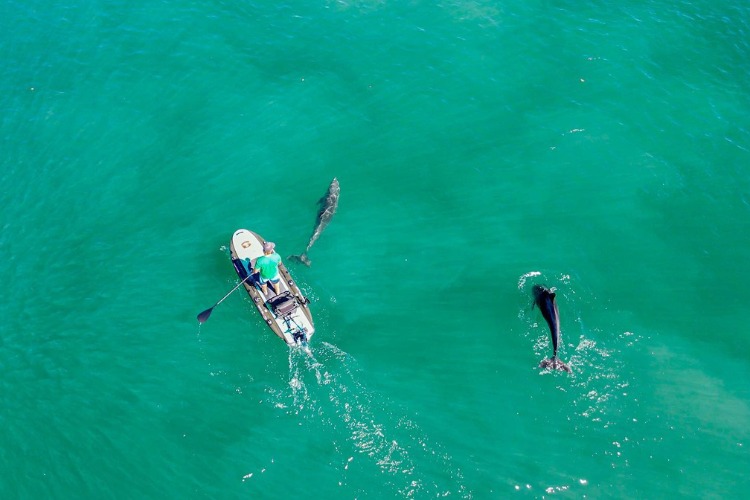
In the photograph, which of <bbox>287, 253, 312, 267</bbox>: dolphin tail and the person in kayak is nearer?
the person in kayak

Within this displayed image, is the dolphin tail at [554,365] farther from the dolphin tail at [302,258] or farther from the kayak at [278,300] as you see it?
the dolphin tail at [302,258]

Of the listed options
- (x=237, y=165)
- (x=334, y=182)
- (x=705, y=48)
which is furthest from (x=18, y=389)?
(x=705, y=48)

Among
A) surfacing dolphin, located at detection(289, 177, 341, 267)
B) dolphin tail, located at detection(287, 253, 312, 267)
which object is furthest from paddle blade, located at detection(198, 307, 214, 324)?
surfacing dolphin, located at detection(289, 177, 341, 267)

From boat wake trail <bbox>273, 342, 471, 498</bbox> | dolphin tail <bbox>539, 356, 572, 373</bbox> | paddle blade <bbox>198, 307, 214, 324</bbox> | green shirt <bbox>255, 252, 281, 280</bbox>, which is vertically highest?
green shirt <bbox>255, 252, 281, 280</bbox>

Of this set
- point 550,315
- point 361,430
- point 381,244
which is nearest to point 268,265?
point 381,244

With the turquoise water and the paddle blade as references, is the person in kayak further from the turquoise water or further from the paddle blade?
the paddle blade

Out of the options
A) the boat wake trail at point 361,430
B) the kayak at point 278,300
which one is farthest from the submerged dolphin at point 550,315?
the kayak at point 278,300

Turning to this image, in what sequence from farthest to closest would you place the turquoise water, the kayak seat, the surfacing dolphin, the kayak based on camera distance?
the surfacing dolphin → the kayak seat → the kayak → the turquoise water
